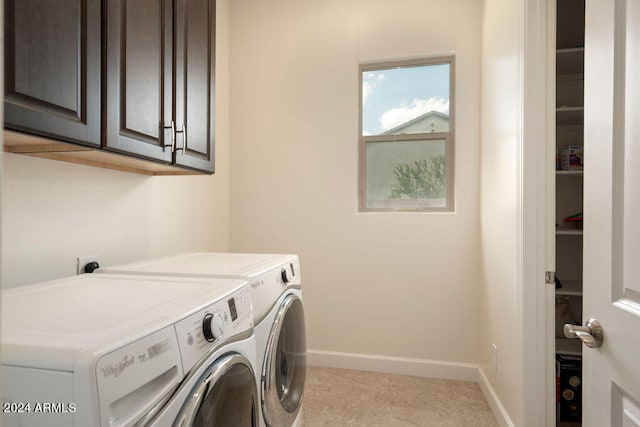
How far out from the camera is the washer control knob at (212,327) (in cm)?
91

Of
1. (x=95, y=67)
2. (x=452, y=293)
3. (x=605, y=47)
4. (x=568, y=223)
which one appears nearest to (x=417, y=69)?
(x=568, y=223)

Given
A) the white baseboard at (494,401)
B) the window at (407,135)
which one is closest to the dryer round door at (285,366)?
the white baseboard at (494,401)

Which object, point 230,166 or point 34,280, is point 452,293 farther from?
point 34,280

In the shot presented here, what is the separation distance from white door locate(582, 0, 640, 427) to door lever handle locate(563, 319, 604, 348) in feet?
0.05

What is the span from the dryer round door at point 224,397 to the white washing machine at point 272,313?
0.64 ft

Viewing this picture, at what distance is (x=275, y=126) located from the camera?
281 cm

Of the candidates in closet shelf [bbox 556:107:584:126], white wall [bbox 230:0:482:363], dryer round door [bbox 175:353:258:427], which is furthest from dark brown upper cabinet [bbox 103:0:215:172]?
closet shelf [bbox 556:107:584:126]

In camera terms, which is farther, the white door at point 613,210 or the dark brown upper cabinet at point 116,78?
the dark brown upper cabinet at point 116,78

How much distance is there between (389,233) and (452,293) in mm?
589

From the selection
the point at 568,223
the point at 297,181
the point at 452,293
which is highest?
the point at 297,181

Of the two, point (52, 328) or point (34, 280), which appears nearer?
point (52, 328)

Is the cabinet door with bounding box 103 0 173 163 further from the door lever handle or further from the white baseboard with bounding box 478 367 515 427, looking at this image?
the white baseboard with bounding box 478 367 515 427

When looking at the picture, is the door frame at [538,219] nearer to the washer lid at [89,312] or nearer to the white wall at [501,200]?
the white wall at [501,200]

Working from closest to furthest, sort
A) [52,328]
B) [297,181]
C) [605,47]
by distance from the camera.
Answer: [52,328] < [605,47] < [297,181]
